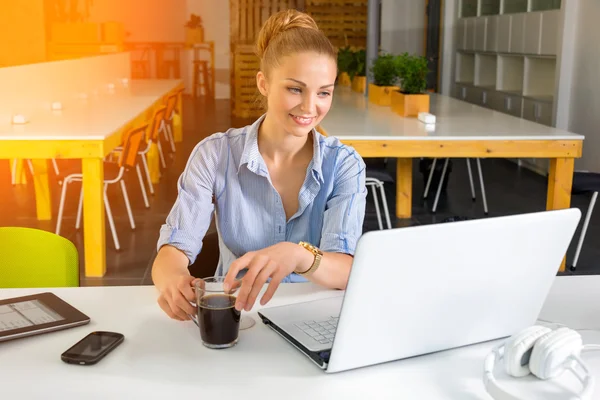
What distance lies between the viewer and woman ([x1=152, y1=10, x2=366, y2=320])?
5.73 ft

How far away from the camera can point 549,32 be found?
679cm

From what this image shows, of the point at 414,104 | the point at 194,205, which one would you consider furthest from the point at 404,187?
the point at 194,205

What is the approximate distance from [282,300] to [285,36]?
2.31ft

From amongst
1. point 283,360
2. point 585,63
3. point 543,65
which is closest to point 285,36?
point 283,360

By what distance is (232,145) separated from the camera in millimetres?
1887

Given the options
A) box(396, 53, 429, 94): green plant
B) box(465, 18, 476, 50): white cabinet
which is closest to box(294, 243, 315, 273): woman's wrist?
box(396, 53, 429, 94): green plant

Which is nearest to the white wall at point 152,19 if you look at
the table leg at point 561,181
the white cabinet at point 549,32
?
the white cabinet at point 549,32

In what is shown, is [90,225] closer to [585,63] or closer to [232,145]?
[232,145]

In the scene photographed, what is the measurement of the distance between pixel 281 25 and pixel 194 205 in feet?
1.71

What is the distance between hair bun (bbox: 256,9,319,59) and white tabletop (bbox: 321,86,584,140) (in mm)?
1900

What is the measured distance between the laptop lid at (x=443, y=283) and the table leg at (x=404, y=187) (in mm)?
3698

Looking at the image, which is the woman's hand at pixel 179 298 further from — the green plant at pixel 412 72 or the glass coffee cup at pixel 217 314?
the green plant at pixel 412 72

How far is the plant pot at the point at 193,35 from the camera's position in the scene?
13.2 meters

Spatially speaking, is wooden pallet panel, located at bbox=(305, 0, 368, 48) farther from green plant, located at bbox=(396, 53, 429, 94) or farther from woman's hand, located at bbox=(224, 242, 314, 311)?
woman's hand, located at bbox=(224, 242, 314, 311)
